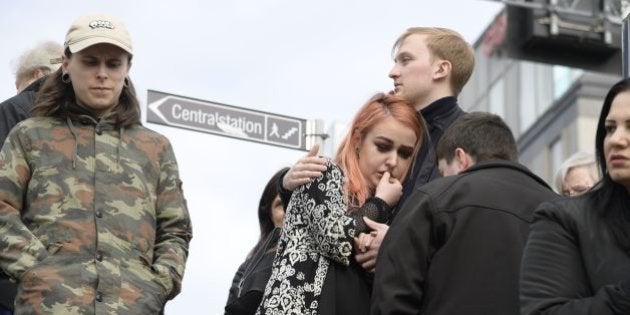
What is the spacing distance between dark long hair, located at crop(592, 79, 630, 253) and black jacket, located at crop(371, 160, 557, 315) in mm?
624

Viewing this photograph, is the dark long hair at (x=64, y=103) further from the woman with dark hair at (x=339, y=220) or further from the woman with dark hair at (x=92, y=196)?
the woman with dark hair at (x=339, y=220)

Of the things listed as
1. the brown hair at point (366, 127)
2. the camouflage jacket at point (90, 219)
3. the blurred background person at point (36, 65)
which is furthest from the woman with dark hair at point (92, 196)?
the blurred background person at point (36, 65)

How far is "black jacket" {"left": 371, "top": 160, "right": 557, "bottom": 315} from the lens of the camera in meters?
5.56

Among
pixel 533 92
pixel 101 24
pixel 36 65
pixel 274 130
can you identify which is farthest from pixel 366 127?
pixel 533 92

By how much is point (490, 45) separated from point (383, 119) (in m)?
39.6

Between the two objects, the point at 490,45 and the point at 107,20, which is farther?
the point at 490,45

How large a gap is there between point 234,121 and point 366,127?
20.1ft

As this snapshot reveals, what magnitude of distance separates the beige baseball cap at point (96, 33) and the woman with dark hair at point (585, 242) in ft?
6.81

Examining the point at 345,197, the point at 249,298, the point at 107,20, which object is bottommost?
the point at 249,298

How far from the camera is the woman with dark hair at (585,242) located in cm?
486

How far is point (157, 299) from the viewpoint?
608cm

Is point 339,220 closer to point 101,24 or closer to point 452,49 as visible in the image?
point 101,24

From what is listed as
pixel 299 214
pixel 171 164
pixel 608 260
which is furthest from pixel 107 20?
pixel 608 260

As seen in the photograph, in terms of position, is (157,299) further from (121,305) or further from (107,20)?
(107,20)
